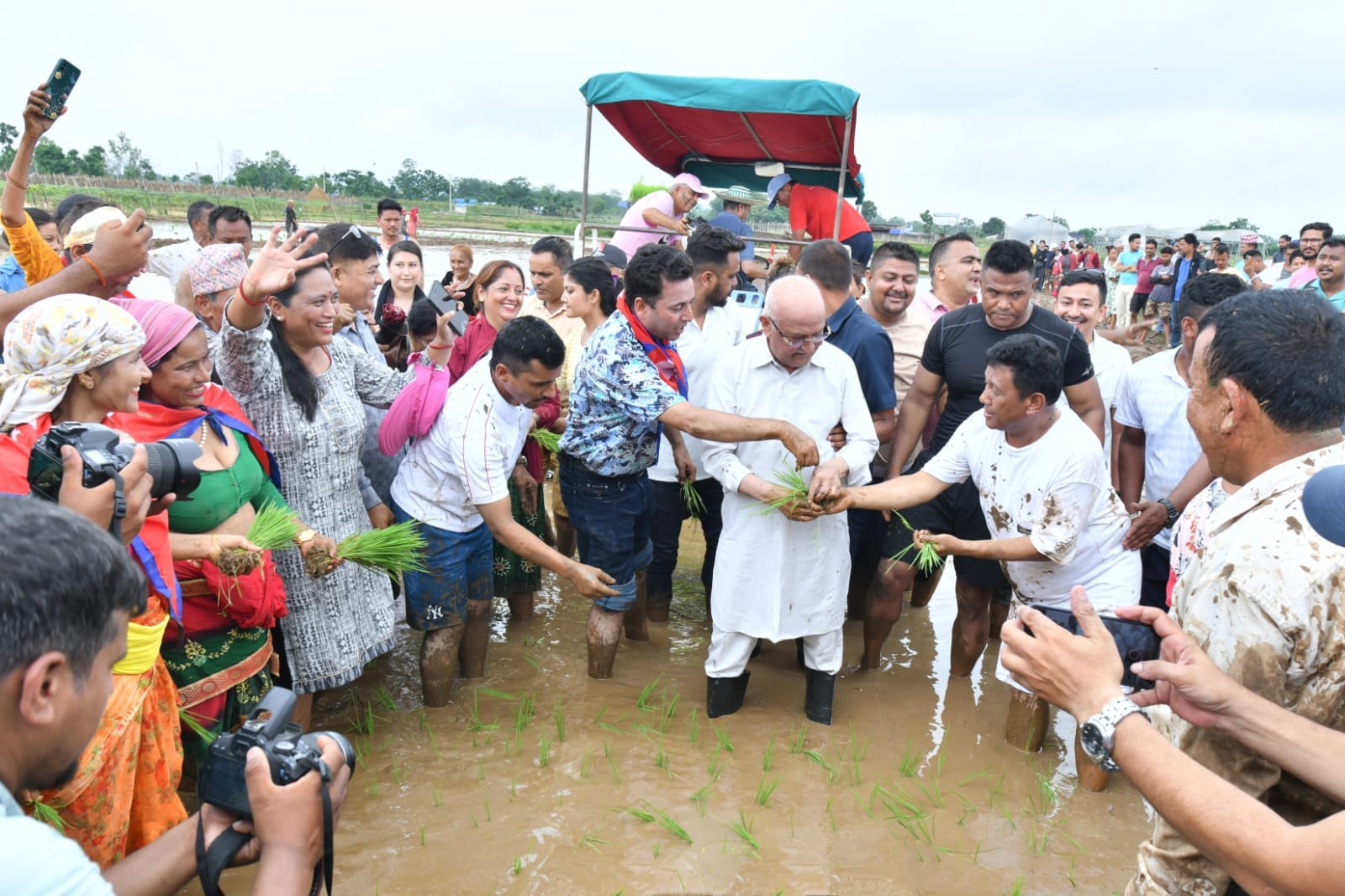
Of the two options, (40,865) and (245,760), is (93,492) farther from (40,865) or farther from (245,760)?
(40,865)

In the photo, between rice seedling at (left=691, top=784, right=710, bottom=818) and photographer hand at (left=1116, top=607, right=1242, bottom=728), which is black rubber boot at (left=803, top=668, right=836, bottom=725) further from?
photographer hand at (left=1116, top=607, right=1242, bottom=728)

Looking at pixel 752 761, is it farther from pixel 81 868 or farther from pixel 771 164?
pixel 771 164

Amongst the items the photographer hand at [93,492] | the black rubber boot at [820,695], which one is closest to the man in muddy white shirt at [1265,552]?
the black rubber boot at [820,695]

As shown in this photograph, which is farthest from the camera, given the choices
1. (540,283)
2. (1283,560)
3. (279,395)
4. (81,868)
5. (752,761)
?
(540,283)

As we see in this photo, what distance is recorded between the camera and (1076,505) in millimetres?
3629

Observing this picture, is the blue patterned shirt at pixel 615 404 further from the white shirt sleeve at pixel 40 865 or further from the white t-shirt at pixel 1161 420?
the white shirt sleeve at pixel 40 865

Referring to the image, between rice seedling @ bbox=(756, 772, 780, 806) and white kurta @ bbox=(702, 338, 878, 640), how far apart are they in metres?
0.65

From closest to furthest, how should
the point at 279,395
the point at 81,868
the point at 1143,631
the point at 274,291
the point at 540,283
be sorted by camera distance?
1. the point at 81,868
2. the point at 1143,631
3. the point at 274,291
4. the point at 279,395
5. the point at 540,283

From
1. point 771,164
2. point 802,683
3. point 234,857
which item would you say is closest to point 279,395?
point 234,857

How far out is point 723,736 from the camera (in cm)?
401

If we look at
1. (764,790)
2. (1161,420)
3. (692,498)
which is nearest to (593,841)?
(764,790)

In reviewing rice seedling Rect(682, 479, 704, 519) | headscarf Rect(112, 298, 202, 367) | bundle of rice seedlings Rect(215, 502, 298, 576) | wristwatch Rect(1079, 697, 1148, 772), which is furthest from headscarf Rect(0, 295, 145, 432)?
rice seedling Rect(682, 479, 704, 519)

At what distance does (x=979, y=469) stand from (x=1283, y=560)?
2.32 meters

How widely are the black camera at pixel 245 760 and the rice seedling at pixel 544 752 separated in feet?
7.06
